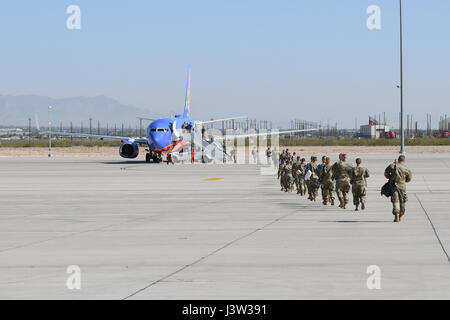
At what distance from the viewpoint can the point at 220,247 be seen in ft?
51.5

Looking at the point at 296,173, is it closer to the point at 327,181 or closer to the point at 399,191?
the point at 327,181

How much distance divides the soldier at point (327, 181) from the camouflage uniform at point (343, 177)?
891mm

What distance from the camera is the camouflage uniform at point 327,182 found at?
986 inches

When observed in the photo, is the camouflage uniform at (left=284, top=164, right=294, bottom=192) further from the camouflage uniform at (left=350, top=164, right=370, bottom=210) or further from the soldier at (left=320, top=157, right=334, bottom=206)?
the camouflage uniform at (left=350, top=164, right=370, bottom=210)

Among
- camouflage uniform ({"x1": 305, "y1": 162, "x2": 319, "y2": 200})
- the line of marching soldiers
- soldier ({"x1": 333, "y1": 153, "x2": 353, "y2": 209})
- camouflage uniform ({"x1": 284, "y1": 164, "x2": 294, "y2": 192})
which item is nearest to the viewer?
the line of marching soldiers

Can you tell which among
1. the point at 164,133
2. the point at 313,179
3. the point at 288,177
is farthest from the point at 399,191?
the point at 164,133

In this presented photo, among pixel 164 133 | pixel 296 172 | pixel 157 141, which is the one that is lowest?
pixel 296 172

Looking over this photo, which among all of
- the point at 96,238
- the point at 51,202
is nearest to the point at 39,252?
the point at 96,238

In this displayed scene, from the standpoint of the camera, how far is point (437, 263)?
43.7 feet

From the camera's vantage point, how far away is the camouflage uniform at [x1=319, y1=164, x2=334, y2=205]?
25.0 m

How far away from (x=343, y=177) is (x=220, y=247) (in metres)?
8.82

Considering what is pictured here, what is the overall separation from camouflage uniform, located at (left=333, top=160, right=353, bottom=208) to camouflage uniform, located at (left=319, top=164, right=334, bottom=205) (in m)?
0.89

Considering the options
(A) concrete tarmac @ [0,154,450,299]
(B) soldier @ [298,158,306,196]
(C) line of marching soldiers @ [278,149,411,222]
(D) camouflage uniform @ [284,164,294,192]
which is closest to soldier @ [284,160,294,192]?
(D) camouflage uniform @ [284,164,294,192]
